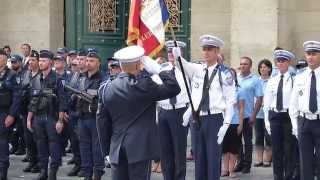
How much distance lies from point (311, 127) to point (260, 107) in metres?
3.02

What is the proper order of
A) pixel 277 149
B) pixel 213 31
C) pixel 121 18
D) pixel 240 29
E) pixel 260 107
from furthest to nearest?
pixel 121 18
pixel 213 31
pixel 240 29
pixel 260 107
pixel 277 149

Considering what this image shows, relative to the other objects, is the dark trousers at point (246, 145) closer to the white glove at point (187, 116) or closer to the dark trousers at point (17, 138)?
the white glove at point (187, 116)

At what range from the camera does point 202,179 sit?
9492 millimetres

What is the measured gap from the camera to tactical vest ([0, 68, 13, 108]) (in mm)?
11203

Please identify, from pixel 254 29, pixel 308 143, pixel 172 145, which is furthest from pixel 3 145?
pixel 254 29

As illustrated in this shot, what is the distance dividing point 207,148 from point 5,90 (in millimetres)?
3466

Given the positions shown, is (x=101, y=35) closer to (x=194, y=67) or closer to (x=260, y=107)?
(x=260, y=107)

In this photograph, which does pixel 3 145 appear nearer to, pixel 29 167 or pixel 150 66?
pixel 29 167

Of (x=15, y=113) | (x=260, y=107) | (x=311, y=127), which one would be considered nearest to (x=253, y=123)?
(x=260, y=107)

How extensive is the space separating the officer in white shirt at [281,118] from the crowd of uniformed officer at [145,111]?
1cm

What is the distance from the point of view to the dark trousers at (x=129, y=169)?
775cm

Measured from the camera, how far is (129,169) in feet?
25.5

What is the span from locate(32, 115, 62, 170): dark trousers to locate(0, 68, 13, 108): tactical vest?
1.54 feet

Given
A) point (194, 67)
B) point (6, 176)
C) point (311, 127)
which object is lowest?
point (6, 176)
